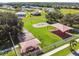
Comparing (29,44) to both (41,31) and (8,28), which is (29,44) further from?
(8,28)

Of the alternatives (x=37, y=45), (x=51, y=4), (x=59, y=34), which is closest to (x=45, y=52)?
(x=37, y=45)

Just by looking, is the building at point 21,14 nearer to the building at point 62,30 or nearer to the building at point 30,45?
the building at point 30,45

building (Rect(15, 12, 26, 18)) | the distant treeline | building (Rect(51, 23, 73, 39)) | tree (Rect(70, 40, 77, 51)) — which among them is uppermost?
the distant treeline

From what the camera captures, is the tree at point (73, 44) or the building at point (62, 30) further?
the building at point (62, 30)

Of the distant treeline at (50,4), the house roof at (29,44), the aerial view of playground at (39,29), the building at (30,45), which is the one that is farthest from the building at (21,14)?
the house roof at (29,44)

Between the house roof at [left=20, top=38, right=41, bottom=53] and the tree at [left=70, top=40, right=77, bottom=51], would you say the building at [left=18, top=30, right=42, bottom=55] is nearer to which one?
the house roof at [left=20, top=38, right=41, bottom=53]

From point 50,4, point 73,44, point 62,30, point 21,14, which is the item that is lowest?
point 73,44

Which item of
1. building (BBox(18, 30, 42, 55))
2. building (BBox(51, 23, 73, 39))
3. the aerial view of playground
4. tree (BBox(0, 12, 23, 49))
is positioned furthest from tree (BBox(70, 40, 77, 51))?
tree (BBox(0, 12, 23, 49))

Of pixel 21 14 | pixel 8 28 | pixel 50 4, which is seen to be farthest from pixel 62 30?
pixel 8 28
